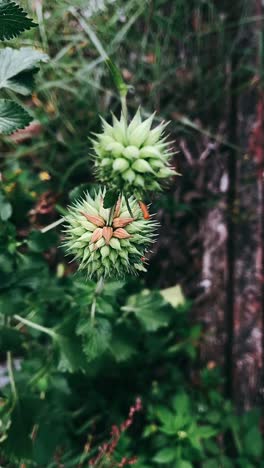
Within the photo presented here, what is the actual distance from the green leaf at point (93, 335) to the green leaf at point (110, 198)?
0.44 m

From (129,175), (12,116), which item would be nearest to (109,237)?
(129,175)

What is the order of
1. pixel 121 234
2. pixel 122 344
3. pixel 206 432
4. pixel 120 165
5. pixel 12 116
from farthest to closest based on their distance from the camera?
pixel 206 432
pixel 122 344
pixel 12 116
pixel 121 234
pixel 120 165

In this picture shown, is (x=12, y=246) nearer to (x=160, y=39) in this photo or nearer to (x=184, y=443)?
(x=184, y=443)

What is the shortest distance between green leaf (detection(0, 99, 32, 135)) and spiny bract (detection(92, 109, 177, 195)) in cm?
26

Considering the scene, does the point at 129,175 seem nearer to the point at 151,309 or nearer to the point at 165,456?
the point at 151,309

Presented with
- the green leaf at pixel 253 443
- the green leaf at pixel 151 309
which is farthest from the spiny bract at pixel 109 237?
the green leaf at pixel 253 443

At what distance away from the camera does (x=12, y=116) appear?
890 mm

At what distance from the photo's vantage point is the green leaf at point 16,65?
96cm

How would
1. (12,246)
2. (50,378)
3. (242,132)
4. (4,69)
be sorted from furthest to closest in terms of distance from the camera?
(242,132) → (50,378) → (12,246) → (4,69)

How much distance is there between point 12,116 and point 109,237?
1.03 ft

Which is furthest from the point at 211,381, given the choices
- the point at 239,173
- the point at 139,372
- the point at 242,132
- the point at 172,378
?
the point at 242,132

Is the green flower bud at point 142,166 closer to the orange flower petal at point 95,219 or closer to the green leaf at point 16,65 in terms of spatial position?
the orange flower petal at point 95,219

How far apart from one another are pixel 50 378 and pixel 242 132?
1034mm

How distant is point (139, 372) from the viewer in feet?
5.39
